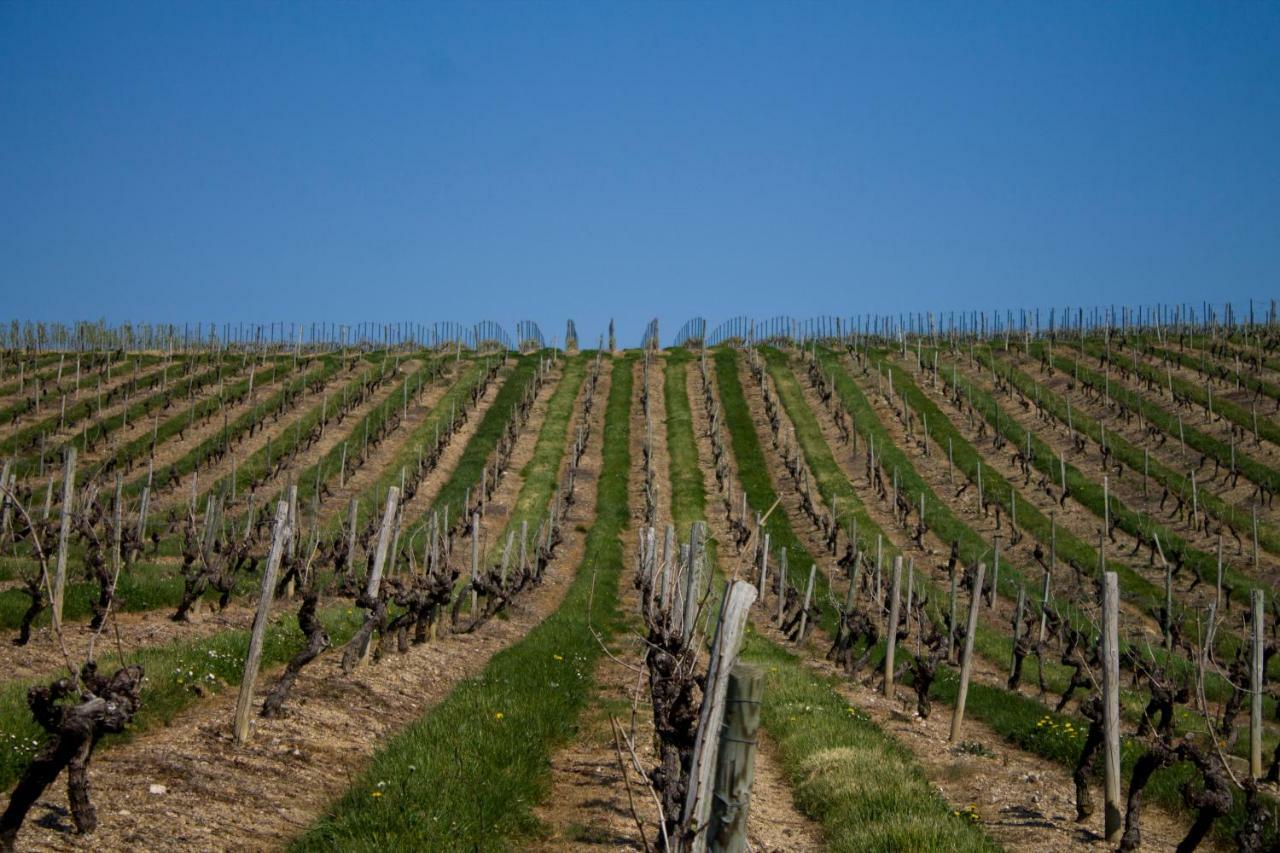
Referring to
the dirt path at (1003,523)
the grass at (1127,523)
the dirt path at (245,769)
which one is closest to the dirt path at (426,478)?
the dirt path at (1003,523)

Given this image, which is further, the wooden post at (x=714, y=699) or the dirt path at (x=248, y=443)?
the dirt path at (x=248, y=443)

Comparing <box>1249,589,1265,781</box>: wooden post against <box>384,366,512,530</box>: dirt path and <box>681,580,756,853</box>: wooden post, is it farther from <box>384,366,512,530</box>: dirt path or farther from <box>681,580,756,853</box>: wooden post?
<box>384,366,512,530</box>: dirt path

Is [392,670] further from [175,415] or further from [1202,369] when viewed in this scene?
[1202,369]

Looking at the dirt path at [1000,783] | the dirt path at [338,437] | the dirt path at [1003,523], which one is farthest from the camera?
the dirt path at [338,437]

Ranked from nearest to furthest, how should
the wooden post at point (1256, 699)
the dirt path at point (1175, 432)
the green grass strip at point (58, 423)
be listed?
the wooden post at point (1256, 699)
the dirt path at point (1175, 432)
the green grass strip at point (58, 423)

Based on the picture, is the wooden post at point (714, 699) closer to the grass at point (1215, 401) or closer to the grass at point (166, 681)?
the grass at point (166, 681)

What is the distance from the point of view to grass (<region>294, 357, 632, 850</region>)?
6.79 m

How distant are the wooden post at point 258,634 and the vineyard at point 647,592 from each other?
36 mm

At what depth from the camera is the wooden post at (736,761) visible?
515 cm

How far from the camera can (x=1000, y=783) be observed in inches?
454

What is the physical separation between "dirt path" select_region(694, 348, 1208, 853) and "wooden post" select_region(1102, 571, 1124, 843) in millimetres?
264

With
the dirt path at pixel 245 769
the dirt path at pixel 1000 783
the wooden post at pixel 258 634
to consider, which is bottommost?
the dirt path at pixel 1000 783

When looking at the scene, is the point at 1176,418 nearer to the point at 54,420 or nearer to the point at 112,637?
the point at 112,637

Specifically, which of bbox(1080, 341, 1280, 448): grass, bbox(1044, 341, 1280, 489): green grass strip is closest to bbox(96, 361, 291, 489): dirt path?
bbox(1044, 341, 1280, 489): green grass strip
